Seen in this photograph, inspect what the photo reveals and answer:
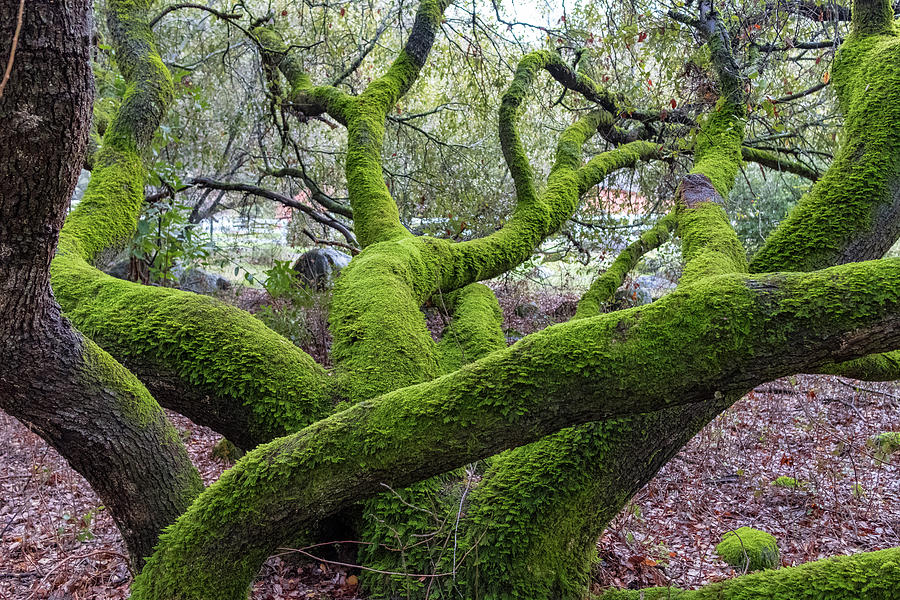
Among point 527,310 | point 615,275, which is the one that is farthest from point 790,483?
point 527,310

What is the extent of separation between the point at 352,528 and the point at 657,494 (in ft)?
9.88

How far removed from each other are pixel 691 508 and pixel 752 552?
1486 millimetres

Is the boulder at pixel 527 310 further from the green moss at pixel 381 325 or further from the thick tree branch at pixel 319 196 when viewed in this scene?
the green moss at pixel 381 325

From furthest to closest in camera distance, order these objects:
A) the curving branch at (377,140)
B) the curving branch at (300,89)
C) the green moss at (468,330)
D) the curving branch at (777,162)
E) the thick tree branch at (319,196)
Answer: the thick tree branch at (319,196) → the curving branch at (777,162) → the curving branch at (300,89) → the curving branch at (377,140) → the green moss at (468,330)

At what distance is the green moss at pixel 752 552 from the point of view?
337 cm

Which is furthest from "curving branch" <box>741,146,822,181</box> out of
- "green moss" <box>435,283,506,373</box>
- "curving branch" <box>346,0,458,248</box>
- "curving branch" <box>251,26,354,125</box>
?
"curving branch" <box>251,26,354,125</box>

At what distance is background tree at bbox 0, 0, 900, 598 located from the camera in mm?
1909

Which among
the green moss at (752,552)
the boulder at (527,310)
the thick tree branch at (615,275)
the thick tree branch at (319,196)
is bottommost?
the green moss at (752,552)

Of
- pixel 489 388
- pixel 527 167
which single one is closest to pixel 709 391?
pixel 489 388

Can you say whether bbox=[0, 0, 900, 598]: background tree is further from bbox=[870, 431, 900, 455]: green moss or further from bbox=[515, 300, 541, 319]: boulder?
bbox=[515, 300, 541, 319]: boulder

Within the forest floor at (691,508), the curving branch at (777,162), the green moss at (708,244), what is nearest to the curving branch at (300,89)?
the green moss at (708,244)

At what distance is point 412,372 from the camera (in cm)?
347

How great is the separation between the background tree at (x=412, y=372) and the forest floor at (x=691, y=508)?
0.73 m

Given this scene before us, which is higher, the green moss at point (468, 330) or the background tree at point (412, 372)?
the green moss at point (468, 330)
